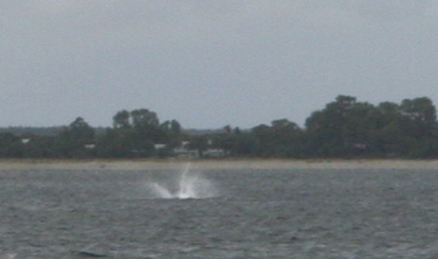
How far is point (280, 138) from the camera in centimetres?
11162

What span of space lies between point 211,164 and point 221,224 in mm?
70065

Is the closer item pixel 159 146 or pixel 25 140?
pixel 159 146

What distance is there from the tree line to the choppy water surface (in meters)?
37.0

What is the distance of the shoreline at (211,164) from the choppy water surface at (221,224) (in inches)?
1494

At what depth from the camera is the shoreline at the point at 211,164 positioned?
107 m

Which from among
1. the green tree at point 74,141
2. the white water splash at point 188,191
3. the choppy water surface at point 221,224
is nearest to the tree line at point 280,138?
the green tree at point 74,141

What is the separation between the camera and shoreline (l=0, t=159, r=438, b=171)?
107312 millimetres

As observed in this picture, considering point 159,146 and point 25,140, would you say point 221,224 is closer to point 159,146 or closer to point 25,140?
point 159,146

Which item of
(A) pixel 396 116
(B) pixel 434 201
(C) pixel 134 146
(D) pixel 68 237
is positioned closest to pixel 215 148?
(C) pixel 134 146

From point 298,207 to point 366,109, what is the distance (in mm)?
61818

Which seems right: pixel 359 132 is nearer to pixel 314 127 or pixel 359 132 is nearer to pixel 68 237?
pixel 314 127

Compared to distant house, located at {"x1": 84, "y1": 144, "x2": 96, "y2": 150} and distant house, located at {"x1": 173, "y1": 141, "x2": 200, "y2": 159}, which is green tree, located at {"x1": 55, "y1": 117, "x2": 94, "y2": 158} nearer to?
distant house, located at {"x1": 84, "y1": 144, "x2": 96, "y2": 150}

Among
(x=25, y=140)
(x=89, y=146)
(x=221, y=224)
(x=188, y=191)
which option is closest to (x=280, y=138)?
(x=89, y=146)

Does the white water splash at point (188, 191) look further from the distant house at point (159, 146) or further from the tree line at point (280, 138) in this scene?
the distant house at point (159, 146)
